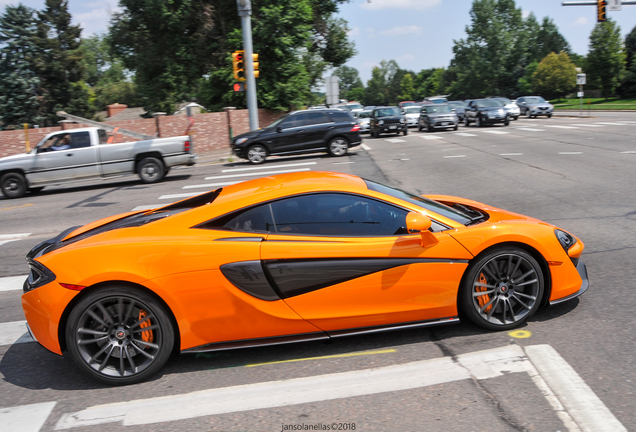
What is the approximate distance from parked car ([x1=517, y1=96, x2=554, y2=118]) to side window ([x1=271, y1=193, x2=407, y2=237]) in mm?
37487

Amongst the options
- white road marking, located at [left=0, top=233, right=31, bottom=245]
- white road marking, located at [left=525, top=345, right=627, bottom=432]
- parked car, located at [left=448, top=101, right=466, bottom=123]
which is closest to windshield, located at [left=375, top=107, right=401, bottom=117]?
parked car, located at [left=448, top=101, right=466, bottom=123]

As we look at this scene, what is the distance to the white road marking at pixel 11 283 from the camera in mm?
6258

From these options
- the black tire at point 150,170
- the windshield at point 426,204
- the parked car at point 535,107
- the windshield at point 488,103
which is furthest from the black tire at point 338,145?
the parked car at point 535,107

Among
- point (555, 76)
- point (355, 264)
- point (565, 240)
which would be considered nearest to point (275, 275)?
point (355, 264)

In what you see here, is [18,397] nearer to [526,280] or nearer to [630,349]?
[526,280]

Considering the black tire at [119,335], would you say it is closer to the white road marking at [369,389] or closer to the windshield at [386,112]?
the white road marking at [369,389]

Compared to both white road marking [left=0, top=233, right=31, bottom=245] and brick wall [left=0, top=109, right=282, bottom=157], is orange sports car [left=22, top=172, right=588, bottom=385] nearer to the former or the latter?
white road marking [left=0, top=233, right=31, bottom=245]

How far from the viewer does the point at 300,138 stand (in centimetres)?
1902

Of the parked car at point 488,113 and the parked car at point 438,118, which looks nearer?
the parked car at point 438,118

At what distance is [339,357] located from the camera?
13.3 feet

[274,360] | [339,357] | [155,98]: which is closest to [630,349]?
[339,357]

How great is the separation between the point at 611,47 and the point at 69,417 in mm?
75490

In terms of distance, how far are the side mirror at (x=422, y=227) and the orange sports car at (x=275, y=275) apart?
0.03 ft

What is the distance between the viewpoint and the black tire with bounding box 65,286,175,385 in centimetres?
376
